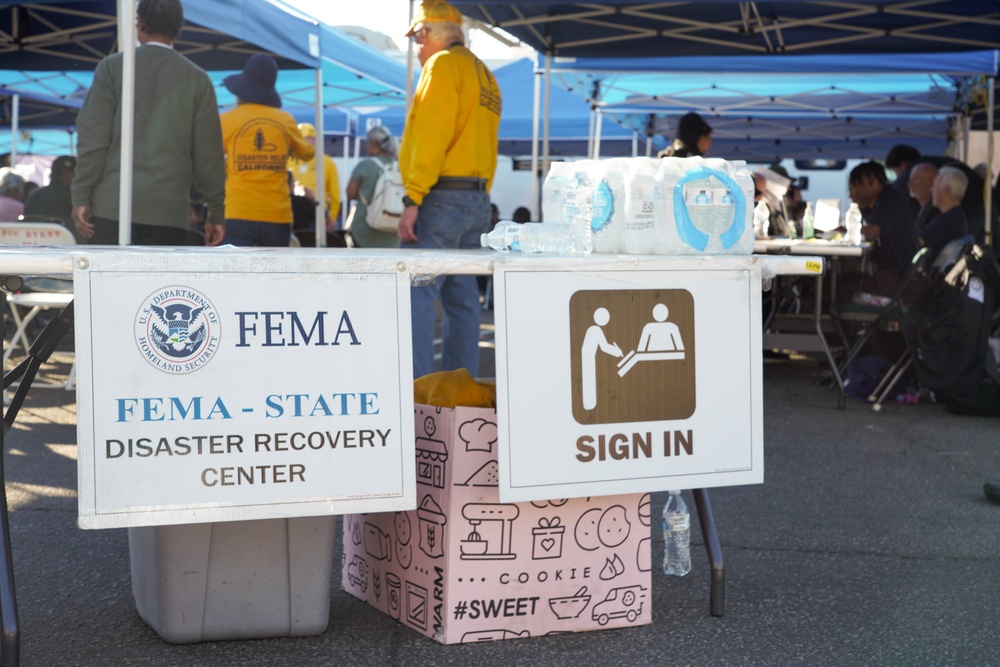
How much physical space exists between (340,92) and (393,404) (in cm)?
969

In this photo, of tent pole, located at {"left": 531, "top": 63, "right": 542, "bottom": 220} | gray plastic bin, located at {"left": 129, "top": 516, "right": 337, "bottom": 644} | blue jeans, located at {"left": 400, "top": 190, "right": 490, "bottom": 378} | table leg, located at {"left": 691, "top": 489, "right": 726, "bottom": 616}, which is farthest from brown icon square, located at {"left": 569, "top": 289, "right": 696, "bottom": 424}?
tent pole, located at {"left": 531, "top": 63, "right": 542, "bottom": 220}

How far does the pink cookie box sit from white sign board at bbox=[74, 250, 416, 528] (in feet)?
0.76

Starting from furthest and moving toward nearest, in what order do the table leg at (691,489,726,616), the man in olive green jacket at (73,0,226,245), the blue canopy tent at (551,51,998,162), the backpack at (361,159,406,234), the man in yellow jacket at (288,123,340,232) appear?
the man in yellow jacket at (288,123,340,232) < the blue canopy tent at (551,51,998,162) < the backpack at (361,159,406,234) < the man in olive green jacket at (73,0,226,245) < the table leg at (691,489,726,616)

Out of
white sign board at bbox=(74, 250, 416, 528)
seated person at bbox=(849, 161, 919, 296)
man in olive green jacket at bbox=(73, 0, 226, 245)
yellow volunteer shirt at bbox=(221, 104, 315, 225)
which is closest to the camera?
white sign board at bbox=(74, 250, 416, 528)

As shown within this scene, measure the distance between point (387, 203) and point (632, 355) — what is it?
16.1ft

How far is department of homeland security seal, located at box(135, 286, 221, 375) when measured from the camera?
209 cm

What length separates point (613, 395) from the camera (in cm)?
243

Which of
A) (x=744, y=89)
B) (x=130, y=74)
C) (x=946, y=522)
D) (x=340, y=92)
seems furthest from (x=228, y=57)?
(x=946, y=522)

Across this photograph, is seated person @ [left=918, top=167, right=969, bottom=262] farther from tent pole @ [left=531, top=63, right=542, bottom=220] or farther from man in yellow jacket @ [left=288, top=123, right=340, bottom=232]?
man in yellow jacket @ [left=288, top=123, right=340, bottom=232]

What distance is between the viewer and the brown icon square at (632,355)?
7.88ft

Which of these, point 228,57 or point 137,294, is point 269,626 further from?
point 228,57

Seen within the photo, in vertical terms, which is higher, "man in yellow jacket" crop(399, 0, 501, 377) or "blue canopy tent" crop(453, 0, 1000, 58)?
"blue canopy tent" crop(453, 0, 1000, 58)

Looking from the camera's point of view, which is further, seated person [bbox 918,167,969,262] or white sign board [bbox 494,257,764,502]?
seated person [bbox 918,167,969,262]

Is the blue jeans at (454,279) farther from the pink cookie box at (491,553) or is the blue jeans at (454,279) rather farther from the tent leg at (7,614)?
the tent leg at (7,614)
